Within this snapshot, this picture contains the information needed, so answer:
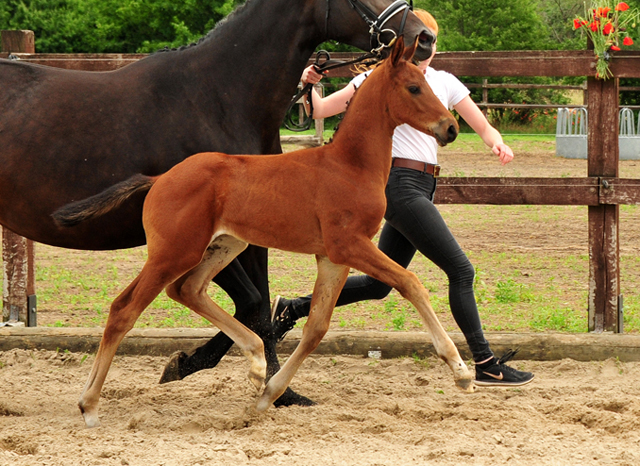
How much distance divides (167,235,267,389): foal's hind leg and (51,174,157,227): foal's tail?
411 millimetres

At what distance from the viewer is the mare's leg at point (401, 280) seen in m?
3.05

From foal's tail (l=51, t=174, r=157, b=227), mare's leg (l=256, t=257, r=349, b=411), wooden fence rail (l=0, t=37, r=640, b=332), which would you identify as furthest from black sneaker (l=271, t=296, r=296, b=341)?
wooden fence rail (l=0, t=37, r=640, b=332)

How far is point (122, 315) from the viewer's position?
3.22 meters

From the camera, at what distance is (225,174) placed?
10.4 feet

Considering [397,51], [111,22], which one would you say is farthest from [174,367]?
[111,22]

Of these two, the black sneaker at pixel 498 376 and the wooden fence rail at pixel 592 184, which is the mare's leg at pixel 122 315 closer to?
the black sneaker at pixel 498 376

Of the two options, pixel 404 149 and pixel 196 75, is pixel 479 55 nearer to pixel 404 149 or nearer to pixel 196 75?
pixel 404 149

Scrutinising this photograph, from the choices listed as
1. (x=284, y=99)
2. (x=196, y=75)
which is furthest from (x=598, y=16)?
(x=196, y=75)

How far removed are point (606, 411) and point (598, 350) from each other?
3.65ft

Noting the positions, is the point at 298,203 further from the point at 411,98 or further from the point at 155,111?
the point at 155,111

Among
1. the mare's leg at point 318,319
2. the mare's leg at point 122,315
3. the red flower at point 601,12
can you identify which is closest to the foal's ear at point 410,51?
the mare's leg at point 318,319

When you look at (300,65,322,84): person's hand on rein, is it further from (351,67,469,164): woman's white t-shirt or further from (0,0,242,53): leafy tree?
(0,0,242,53): leafy tree

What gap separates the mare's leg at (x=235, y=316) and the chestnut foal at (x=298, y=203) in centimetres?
37

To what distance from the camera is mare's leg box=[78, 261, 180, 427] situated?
3184 mm
